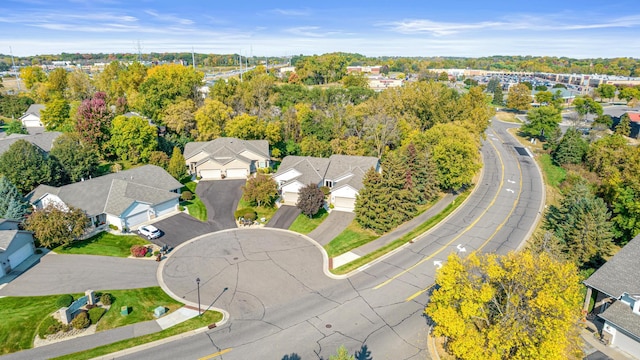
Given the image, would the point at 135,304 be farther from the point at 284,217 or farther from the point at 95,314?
the point at 284,217

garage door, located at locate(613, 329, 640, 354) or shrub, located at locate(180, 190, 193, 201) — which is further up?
shrub, located at locate(180, 190, 193, 201)

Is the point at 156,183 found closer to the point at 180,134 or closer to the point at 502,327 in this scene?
the point at 180,134

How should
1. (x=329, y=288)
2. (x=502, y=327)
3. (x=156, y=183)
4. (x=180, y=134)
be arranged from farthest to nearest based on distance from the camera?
(x=180, y=134)
(x=156, y=183)
(x=329, y=288)
(x=502, y=327)

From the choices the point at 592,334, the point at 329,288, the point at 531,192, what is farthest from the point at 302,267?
the point at 531,192

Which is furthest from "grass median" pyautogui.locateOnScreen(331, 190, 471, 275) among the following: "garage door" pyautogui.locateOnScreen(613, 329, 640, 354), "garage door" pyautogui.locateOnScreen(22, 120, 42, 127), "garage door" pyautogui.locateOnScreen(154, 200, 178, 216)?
"garage door" pyautogui.locateOnScreen(22, 120, 42, 127)

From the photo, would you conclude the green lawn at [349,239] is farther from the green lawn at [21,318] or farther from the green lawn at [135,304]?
the green lawn at [21,318]

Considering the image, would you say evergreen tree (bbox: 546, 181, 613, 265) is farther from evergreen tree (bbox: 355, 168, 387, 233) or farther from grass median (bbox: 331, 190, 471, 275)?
evergreen tree (bbox: 355, 168, 387, 233)
